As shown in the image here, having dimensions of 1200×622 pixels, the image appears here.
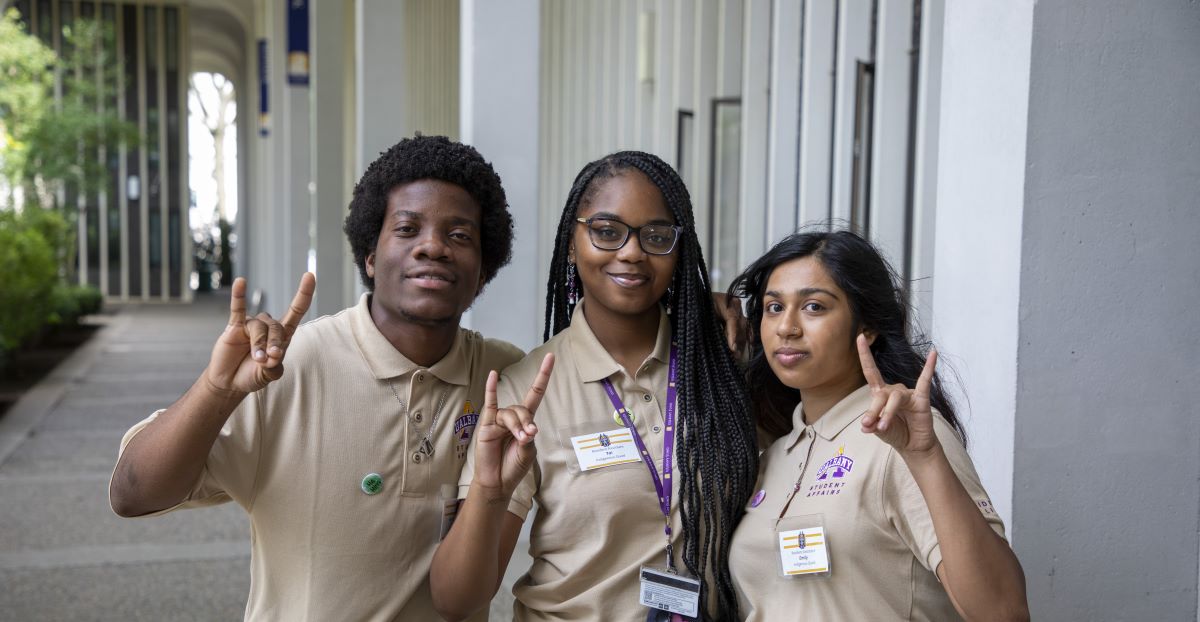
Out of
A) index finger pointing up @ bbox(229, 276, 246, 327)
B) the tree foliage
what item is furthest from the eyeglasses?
the tree foliage

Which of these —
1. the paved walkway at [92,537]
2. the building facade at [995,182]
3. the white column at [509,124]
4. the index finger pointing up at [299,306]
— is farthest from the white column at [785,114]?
the index finger pointing up at [299,306]

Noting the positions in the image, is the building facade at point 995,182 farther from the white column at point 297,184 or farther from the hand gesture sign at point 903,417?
the white column at point 297,184

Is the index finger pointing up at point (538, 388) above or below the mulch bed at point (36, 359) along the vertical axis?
above

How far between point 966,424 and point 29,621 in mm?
3912

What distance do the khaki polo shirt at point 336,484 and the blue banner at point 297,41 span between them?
8240 mm

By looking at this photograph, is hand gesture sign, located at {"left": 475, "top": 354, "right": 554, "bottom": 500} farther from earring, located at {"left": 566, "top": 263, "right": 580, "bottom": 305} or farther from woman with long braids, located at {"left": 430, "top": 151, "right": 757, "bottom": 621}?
earring, located at {"left": 566, "top": 263, "right": 580, "bottom": 305}

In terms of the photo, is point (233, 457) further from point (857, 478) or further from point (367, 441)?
point (857, 478)

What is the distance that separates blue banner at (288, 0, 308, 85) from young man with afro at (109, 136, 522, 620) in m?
8.10

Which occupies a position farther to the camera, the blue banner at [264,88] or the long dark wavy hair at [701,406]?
the blue banner at [264,88]

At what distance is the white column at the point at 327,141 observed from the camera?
7.97 metres

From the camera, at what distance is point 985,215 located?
2.49m

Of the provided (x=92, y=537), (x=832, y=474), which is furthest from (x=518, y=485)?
(x=92, y=537)

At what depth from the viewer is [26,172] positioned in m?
16.9

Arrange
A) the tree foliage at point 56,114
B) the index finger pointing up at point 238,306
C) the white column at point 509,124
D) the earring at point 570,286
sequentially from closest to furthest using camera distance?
the index finger pointing up at point 238,306 < the earring at point 570,286 < the white column at point 509,124 < the tree foliage at point 56,114
